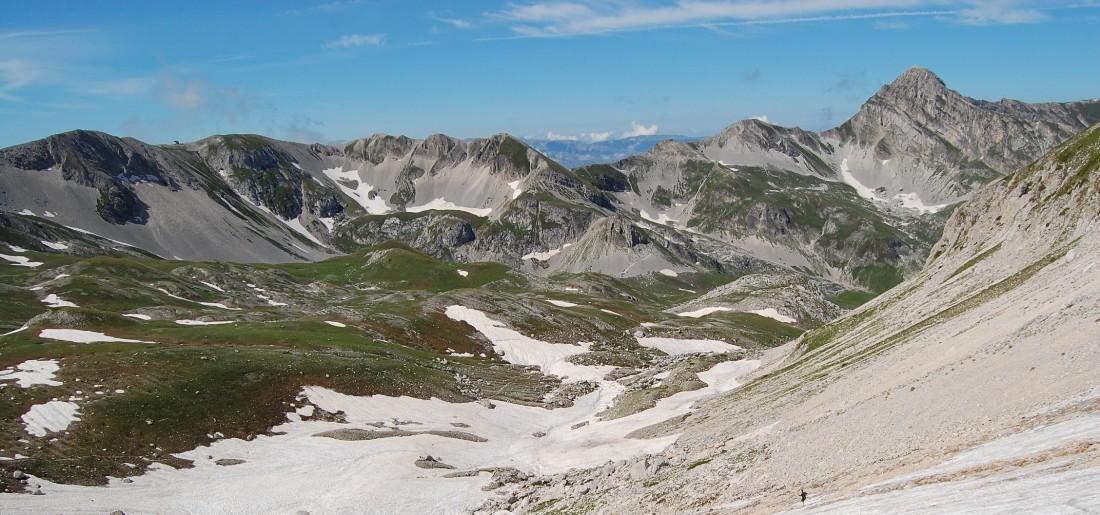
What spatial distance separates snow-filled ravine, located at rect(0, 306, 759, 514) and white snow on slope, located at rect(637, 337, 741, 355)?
4561 centimetres

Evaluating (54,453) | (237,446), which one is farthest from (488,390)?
(54,453)

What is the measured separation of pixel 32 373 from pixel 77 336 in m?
21.5

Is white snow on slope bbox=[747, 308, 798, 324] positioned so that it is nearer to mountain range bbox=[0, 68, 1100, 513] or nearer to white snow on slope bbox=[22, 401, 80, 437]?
mountain range bbox=[0, 68, 1100, 513]

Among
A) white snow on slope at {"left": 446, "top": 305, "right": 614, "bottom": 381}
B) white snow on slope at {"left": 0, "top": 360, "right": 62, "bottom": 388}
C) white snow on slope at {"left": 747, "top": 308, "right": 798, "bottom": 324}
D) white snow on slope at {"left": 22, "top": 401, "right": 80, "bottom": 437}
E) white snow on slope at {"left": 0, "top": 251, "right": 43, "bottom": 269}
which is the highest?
white snow on slope at {"left": 0, "top": 251, "right": 43, "bottom": 269}

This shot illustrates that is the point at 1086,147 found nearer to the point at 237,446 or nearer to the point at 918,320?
the point at 918,320

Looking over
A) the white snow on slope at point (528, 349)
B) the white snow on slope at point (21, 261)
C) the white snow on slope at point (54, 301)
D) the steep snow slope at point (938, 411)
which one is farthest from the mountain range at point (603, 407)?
the white snow on slope at point (21, 261)

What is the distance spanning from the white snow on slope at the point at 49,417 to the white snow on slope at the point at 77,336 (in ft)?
80.9

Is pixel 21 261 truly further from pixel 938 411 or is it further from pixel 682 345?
pixel 938 411

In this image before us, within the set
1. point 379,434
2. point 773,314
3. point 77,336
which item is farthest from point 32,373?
point 773,314

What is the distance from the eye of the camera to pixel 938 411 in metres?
33.0

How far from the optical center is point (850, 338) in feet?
252

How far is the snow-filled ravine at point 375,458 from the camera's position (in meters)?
47.7

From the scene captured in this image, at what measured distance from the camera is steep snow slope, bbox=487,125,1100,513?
23.8m

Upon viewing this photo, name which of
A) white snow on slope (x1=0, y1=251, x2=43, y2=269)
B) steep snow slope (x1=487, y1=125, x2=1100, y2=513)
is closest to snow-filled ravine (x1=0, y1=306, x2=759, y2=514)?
steep snow slope (x1=487, y1=125, x2=1100, y2=513)
